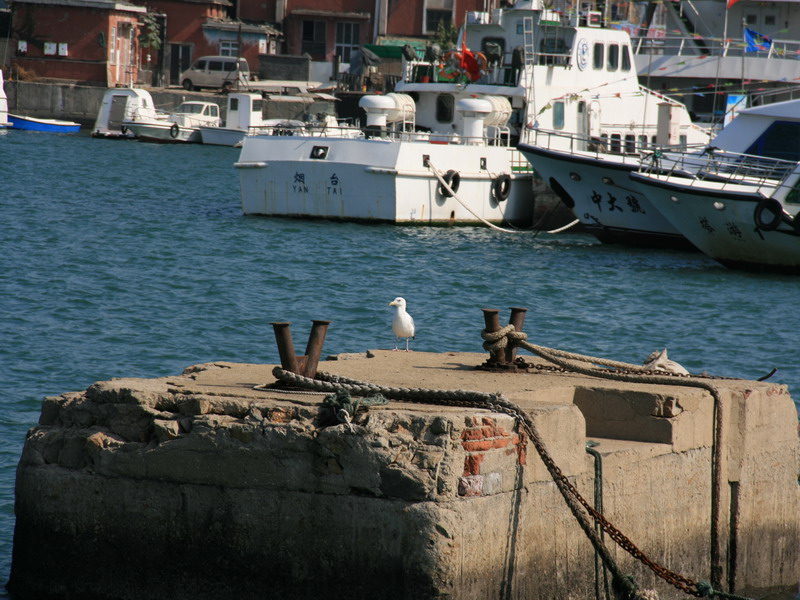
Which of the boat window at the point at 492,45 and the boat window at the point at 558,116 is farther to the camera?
the boat window at the point at 492,45

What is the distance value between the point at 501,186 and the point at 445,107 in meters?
3.93

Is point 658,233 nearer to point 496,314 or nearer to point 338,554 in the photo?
point 496,314

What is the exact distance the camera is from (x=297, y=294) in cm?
1919

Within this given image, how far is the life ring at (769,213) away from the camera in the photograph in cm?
2159

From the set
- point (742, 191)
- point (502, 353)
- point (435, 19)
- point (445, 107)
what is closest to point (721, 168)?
point (742, 191)

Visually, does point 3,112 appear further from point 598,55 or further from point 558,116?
point 558,116

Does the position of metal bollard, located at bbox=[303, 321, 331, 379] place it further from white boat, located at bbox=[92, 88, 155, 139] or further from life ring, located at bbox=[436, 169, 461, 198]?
white boat, located at bbox=[92, 88, 155, 139]

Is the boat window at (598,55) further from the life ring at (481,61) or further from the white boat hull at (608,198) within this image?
the white boat hull at (608,198)

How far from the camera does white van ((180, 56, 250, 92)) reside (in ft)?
218

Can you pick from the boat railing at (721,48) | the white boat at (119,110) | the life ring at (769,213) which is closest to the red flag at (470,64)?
the boat railing at (721,48)

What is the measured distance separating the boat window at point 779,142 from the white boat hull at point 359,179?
646 cm

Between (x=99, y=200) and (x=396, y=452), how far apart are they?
Result: 27602 mm

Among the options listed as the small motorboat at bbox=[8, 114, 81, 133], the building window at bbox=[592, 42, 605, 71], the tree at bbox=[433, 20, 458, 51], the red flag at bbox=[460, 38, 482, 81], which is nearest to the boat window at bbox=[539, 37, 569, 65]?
the building window at bbox=[592, 42, 605, 71]

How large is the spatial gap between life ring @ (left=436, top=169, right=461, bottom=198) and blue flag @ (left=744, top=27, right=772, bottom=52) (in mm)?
11706
